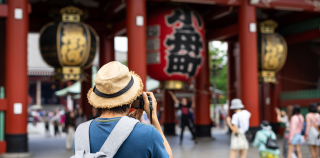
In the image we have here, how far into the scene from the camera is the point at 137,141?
76.5 inches

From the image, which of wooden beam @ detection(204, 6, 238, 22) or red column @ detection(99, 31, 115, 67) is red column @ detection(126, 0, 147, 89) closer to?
wooden beam @ detection(204, 6, 238, 22)

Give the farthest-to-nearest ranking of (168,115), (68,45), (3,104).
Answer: (168,115), (68,45), (3,104)

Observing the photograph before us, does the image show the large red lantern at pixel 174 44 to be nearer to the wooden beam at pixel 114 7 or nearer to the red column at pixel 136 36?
the red column at pixel 136 36

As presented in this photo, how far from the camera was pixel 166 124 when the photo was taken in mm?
16125

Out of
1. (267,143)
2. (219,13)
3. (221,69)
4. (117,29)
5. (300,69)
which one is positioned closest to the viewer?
(267,143)

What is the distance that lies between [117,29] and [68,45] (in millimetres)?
2447

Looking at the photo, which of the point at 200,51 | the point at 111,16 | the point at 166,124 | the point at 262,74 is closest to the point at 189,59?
the point at 200,51

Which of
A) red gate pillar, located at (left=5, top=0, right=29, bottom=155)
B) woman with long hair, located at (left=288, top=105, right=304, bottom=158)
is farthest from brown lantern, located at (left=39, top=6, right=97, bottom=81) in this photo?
woman with long hair, located at (left=288, top=105, right=304, bottom=158)

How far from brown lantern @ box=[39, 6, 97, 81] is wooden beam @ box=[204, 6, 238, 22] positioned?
4.55 m

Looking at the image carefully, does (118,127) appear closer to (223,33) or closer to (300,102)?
(223,33)

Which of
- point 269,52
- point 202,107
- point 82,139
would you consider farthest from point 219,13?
point 82,139

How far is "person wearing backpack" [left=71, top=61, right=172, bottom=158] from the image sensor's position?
6.36 feet

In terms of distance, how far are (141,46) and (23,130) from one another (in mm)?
3789

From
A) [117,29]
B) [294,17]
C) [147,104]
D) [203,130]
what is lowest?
[203,130]
